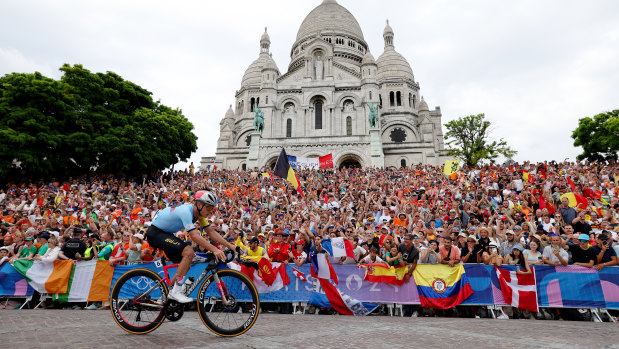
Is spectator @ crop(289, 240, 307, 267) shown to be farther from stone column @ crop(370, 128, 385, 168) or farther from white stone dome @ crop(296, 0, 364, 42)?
white stone dome @ crop(296, 0, 364, 42)

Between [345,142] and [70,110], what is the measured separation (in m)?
26.7

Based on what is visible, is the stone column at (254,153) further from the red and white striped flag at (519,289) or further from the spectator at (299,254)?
the red and white striped flag at (519,289)

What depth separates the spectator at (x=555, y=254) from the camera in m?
7.47

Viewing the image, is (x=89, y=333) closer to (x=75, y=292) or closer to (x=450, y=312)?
(x=75, y=292)

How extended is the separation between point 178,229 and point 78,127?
28.4 m

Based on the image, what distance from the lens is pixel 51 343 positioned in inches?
161

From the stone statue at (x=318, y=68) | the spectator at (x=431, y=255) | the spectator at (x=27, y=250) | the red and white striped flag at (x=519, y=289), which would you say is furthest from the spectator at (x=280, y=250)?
the stone statue at (x=318, y=68)

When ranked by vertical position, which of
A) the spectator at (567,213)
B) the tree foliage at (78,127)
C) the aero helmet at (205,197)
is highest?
the tree foliage at (78,127)

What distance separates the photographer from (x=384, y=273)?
7980 mm

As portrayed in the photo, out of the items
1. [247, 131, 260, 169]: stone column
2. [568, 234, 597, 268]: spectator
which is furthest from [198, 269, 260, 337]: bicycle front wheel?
[247, 131, 260, 169]: stone column

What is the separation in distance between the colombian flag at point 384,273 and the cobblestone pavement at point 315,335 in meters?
1.43

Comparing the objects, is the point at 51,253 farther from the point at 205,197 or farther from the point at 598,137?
the point at 598,137

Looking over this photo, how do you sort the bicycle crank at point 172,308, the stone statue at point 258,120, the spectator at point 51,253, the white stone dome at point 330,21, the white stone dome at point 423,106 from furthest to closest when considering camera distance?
1. the white stone dome at point 330,21
2. the white stone dome at point 423,106
3. the stone statue at point 258,120
4. the spectator at point 51,253
5. the bicycle crank at point 172,308

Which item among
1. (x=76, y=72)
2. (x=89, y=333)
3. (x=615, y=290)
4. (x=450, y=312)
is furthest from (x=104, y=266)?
(x=76, y=72)
